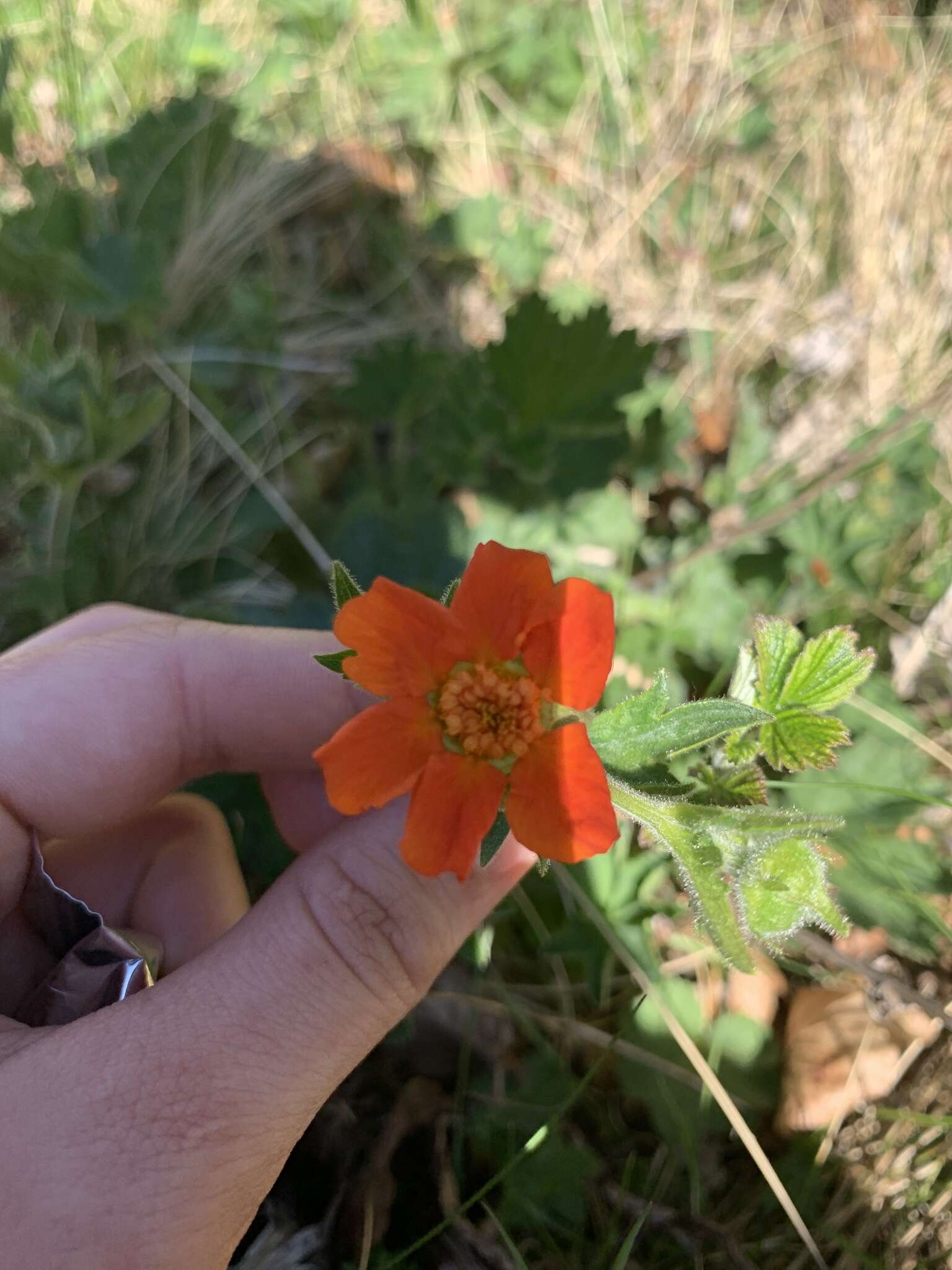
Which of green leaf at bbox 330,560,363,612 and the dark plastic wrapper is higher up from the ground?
green leaf at bbox 330,560,363,612

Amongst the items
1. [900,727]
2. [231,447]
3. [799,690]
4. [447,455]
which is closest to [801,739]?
[799,690]

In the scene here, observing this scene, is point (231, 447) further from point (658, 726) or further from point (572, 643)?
point (658, 726)

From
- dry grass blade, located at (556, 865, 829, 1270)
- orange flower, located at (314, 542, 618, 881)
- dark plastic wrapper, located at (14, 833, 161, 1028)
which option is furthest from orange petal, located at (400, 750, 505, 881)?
dry grass blade, located at (556, 865, 829, 1270)

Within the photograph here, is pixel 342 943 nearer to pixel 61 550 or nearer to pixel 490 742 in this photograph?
pixel 490 742

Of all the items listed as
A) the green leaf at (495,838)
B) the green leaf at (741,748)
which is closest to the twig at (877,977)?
the green leaf at (741,748)

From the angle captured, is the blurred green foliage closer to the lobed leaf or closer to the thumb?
the lobed leaf

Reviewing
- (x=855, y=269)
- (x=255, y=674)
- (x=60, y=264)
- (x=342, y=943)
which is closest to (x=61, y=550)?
(x=60, y=264)
